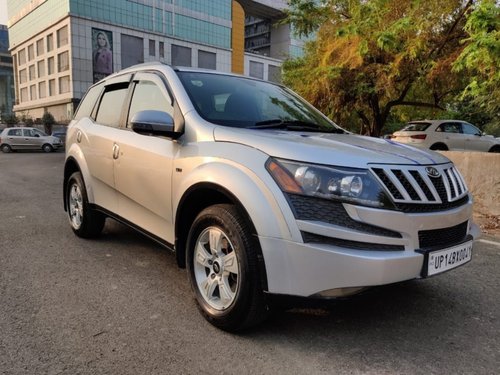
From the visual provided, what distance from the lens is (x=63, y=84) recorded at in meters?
58.8

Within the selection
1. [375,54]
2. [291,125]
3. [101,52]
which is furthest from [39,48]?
[291,125]

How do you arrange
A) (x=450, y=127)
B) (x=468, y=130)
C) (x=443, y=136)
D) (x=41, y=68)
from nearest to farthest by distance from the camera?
(x=443, y=136) < (x=450, y=127) < (x=468, y=130) < (x=41, y=68)

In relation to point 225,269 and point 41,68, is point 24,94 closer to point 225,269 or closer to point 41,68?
point 41,68

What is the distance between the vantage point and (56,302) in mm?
3275

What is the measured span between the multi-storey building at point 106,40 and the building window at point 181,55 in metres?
0.14

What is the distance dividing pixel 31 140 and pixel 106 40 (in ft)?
114

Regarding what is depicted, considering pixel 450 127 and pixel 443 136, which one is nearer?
pixel 443 136

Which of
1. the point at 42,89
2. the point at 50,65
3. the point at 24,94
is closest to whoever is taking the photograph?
the point at 50,65

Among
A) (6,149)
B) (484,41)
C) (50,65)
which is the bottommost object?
(6,149)

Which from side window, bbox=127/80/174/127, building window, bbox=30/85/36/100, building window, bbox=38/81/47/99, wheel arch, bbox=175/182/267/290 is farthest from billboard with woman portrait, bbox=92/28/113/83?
wheel arch, bbox=175/182/267/290

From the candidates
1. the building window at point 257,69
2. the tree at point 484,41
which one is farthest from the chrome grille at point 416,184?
the building window at point 257,69

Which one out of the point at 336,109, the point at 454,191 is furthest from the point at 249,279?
the point at 336,109

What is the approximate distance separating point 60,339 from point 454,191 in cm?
268

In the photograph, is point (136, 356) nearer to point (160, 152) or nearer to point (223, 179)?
point (223, 179)
